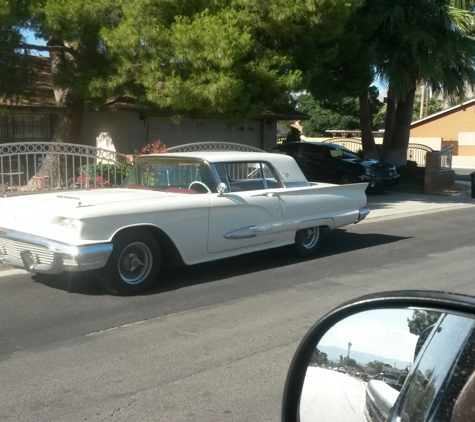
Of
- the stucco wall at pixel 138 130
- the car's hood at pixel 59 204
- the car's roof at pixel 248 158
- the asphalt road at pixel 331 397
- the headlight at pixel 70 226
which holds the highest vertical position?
the stucco wall at pixel 138 130

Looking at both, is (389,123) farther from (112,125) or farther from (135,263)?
(135,263)

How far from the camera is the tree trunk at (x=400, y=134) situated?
22578mm

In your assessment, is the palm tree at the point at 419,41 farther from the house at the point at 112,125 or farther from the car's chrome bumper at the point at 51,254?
the car's chrome bumper at the point at 51,254

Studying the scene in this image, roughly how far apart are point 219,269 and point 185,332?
290cm

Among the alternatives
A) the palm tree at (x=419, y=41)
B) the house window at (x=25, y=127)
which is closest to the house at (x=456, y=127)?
the palm tree at (x=419, y=41)

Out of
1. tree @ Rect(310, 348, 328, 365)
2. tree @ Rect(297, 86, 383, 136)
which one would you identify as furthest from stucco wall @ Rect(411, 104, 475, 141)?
tree @ Rect(310, 348, 328, 365)

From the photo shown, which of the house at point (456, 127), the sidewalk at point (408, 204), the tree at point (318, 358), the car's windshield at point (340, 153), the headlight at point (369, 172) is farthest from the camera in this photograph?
the house at point (456, 127)

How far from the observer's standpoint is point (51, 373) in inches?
212

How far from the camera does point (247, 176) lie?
31.3 feet

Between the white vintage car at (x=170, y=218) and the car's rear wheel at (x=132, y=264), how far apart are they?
0.01m

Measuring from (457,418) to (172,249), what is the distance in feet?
21.5

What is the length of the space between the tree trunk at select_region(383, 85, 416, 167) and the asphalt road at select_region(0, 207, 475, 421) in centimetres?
1240

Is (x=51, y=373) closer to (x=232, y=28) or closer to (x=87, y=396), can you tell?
(x=87, y=396)

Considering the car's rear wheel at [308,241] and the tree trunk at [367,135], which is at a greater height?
the tree trunk at [367,135]
